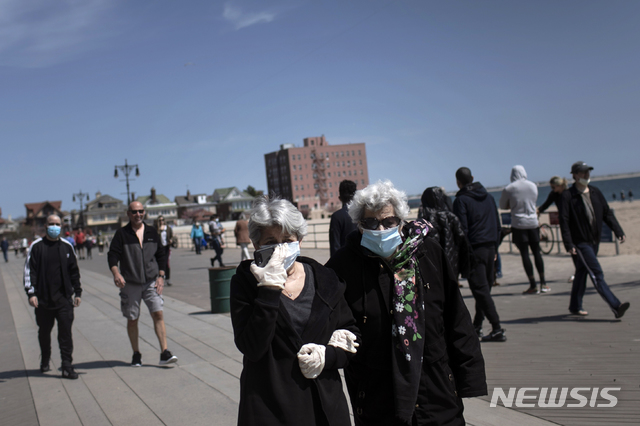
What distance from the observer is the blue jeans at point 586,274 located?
669 cm

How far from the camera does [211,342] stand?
24.6 feet

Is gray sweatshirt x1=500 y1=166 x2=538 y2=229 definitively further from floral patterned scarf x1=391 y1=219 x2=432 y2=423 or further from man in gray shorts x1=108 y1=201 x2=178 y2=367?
floral patterned scarf x1=391 y1=219 x2=432 y2=423

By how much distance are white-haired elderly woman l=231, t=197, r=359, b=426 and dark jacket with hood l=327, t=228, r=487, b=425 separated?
114 millimetres

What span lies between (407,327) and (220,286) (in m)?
7.38

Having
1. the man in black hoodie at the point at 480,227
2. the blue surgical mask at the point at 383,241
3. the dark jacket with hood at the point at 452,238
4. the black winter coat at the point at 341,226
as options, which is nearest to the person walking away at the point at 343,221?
the black winter coat at the point at 341,226

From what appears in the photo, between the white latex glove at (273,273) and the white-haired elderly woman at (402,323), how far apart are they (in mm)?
412

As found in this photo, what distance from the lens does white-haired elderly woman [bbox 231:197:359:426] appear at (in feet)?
7.73

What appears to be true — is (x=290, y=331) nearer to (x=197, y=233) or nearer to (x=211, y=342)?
(x=211, y=342)

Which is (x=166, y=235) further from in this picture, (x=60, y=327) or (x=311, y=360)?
(x=311, y=360)

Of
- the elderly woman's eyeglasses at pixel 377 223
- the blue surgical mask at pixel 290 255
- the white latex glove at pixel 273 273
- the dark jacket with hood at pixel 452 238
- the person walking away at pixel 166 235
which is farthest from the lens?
the person walking away at pixel 166 235

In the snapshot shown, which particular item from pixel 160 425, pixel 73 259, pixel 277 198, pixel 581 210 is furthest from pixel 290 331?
pixel 581 210

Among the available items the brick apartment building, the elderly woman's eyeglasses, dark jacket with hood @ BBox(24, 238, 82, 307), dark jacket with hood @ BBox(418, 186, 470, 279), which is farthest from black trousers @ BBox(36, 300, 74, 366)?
the brick apartment building

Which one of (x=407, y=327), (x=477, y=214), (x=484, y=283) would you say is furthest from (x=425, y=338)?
(x=477, y=214)

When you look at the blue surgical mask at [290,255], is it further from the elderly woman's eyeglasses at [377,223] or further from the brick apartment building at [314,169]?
the brick apartment building at [314,169]
